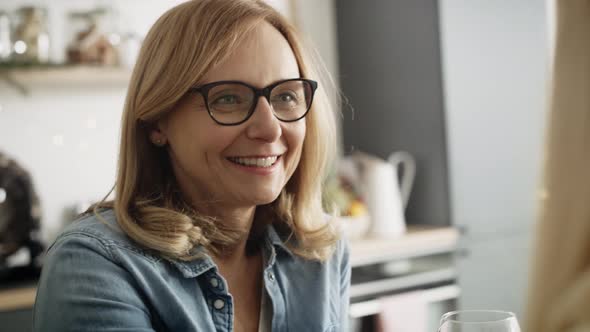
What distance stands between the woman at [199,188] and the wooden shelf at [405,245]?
4.19 feet

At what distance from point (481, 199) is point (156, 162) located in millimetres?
2005

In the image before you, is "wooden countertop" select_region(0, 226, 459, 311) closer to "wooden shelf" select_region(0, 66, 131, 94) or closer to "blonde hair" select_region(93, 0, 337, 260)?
"wooden shelf" select_region(0, 66, 131, 94)

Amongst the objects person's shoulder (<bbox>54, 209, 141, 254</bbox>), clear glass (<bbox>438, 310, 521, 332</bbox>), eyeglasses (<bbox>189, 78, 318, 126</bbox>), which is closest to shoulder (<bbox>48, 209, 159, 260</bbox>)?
person's shoulder (<bbox>54, 209, 141, 254</bbox>)

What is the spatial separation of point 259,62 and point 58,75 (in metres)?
1.59

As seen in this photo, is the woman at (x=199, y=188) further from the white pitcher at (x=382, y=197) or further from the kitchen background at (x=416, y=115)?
the white pitcher at (x=382, y=197)

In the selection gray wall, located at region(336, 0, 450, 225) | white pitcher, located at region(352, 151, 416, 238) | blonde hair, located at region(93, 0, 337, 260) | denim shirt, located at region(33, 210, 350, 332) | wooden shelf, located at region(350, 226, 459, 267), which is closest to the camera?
denim shirt, located at region(33, 210, 350, 332)

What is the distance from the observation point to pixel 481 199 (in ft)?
9.83

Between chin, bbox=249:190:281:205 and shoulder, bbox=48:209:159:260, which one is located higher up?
chin, bbox=249:190:281:205

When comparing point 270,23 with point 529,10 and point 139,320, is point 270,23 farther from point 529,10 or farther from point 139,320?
point 529,10

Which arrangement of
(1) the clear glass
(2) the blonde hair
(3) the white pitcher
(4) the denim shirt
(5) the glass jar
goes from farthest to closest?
(3) the white pitcher → (5) the glass jar → (2) the blonde hair → (4) the denim shirt → (1) the clear glass

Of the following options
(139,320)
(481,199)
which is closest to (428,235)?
(481,199)

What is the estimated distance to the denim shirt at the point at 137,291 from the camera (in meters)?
1.00

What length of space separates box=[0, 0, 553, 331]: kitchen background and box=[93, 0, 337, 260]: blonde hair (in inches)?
54.0

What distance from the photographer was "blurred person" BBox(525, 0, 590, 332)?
79cm
